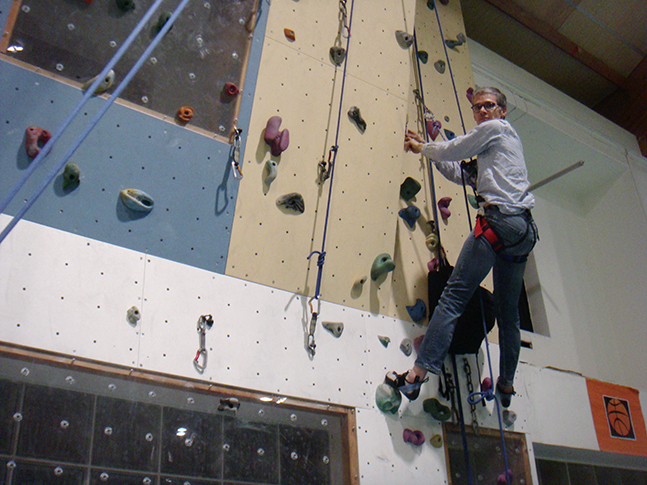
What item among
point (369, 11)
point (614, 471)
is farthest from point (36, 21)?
point (614, 471)

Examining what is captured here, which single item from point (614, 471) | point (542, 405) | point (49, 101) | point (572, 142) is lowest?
point (614, 471)

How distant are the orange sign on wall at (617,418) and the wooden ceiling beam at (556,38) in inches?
105

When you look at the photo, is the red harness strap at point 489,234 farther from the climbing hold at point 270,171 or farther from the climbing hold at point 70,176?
the climbing hold at point 70,176

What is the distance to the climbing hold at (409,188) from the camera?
2.71 m

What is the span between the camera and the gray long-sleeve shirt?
217 cm

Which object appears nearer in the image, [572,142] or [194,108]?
[194,108]

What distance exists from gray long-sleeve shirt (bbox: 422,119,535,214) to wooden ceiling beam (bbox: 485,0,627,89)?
2.46 m

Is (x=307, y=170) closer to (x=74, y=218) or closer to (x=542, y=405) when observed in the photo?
(x=74, y=218)

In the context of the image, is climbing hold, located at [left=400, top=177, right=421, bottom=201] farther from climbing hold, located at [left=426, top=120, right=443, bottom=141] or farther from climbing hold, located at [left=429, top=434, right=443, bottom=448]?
climbing hold, located at [left=429, top=434, right=443, bottom=448]

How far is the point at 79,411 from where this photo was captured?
1.58 m

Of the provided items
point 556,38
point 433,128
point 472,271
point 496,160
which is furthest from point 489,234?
point 556,38

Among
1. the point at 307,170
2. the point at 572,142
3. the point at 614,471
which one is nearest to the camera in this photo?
the point at 307,170

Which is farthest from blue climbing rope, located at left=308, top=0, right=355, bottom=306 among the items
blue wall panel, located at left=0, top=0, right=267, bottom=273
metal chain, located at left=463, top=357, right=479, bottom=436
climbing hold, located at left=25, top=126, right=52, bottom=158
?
climbing hold, located at left=25, top=126, right=52, bottom=158

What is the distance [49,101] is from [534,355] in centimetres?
286
